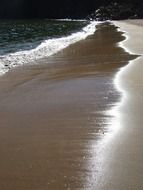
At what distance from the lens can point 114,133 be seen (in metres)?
6.57

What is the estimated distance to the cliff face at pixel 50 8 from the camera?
10144cm

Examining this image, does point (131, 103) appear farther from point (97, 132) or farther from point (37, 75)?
point (37, 75)

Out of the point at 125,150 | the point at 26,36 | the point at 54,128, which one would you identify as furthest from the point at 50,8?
the point at 125,150

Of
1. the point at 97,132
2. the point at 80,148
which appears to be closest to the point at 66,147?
the point at 80,148

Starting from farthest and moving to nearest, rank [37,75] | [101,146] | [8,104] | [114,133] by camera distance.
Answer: [37,75] < [8,104] < [114,133] < [101,146]

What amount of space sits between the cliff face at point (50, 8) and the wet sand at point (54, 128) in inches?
3334

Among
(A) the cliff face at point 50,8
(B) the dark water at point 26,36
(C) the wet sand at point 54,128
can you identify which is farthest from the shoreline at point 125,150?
(A) the cliff face at point 50,8

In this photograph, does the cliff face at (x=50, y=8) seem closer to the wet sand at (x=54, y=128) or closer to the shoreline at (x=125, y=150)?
the wet sand at (x=54, y=128)

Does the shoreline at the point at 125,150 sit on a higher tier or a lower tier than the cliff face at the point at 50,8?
higher

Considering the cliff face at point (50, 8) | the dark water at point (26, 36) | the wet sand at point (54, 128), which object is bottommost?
Result: the cliff face at point (50, 8)

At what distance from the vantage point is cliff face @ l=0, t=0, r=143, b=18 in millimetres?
101438

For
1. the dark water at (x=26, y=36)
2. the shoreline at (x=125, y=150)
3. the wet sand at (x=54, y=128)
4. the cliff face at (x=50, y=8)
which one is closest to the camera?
the shoreline at (x=125, y=150)

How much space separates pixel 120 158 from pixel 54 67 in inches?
404

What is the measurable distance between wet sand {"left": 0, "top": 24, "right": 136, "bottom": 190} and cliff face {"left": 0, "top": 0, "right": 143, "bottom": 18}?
84.7 metres
